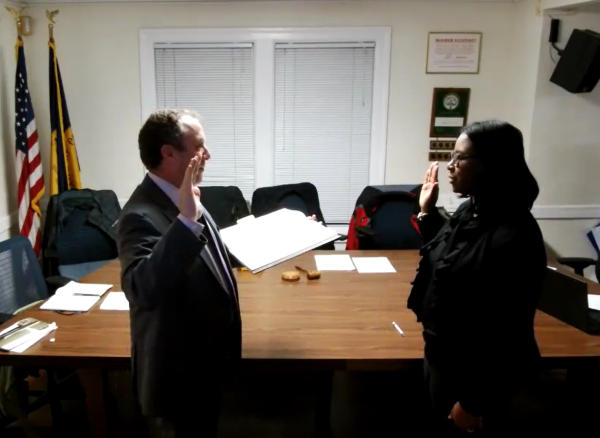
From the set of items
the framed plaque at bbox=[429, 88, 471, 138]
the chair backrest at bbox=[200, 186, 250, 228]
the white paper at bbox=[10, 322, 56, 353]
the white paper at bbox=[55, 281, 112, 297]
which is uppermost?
the framed plaque at bbox=[429, 88, 471, 138]

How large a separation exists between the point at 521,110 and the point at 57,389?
3414 mm

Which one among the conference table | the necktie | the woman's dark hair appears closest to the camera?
the woman's dark hair

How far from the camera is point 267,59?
12.5 feet

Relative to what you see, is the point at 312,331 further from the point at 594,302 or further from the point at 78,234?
the point at 78,234

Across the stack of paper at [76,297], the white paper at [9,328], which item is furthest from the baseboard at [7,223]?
the white paper at [9,328]

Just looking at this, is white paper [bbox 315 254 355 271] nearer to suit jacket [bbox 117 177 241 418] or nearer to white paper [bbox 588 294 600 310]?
white paper [bbox 588 294 600 310]

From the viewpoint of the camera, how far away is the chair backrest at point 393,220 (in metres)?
3.48

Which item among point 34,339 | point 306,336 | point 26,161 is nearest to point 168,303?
point 306,336

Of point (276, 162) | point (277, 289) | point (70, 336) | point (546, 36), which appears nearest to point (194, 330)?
point (70, 336)

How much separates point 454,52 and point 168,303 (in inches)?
127

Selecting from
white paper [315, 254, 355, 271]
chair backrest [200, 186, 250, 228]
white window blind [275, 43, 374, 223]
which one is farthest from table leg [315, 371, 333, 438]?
white window blind [275, 43, 374, 223]

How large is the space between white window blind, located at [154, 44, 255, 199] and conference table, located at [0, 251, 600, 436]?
1.85 metres

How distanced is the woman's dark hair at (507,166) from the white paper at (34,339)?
1595mm

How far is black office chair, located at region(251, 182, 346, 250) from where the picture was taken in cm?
370
